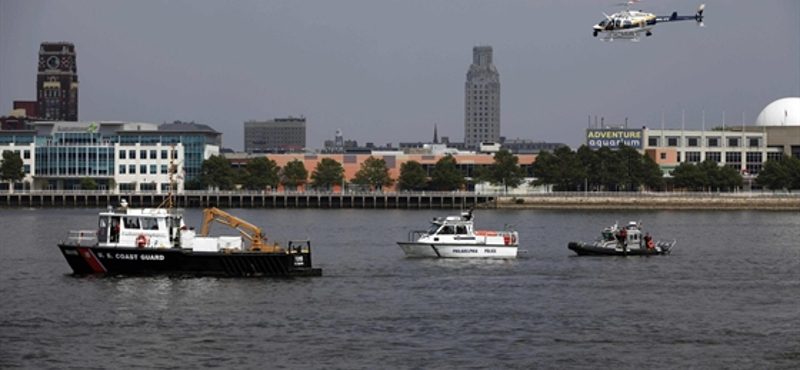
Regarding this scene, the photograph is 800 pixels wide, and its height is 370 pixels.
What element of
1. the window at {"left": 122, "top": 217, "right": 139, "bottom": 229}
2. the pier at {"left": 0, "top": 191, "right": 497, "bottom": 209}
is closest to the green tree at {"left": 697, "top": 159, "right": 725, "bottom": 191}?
the pier at {"left": 0, "top": 191, "right": 497, "bottom": 209}

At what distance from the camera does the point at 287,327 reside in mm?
51656

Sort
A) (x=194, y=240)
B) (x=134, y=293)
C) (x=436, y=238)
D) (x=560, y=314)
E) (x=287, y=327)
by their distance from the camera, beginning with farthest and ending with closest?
(x=436, y=238), (x=194, y=240), (x=134, y=293), (x=560, y=314), (x=287, y=327)

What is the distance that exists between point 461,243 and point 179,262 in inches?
775

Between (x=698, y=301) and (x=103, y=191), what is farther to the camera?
(x=103, y=191)

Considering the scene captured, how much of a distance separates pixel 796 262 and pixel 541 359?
42.5 metres

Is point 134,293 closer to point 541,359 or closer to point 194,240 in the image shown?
point 194,240

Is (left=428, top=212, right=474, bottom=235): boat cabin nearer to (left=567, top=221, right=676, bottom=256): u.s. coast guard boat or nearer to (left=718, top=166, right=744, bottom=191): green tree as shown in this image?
(left=567, top=221, right=676, bottom=256): u.s. coast guard boat

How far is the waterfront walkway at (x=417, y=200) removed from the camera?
611ft

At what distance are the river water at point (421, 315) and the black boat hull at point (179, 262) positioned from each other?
33.6 inches

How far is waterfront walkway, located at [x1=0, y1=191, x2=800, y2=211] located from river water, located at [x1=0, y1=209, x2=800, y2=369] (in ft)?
323

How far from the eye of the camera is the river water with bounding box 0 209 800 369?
150ft

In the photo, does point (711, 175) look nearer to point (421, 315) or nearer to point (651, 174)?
point (651, 174)

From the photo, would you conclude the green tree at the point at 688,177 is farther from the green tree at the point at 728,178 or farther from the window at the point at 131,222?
the window at the point at 131,222

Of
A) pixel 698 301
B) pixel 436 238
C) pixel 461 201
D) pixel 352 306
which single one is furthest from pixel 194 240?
pixel 461 201
